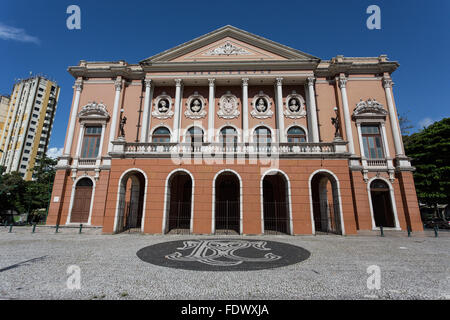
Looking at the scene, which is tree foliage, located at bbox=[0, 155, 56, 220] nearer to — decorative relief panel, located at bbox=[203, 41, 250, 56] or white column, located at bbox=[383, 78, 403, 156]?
decorative relief panel, located at bbox=[203, 41, 250, 56]

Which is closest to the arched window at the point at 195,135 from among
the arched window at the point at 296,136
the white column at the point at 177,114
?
the white column at the point at 177,114

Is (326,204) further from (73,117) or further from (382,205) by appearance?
(73,117)

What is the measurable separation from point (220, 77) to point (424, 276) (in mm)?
19286

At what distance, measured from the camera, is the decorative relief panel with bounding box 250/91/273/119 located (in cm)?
2048

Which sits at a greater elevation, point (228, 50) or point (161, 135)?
point (228, 50)

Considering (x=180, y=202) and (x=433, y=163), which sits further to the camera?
(x=433, y=163)

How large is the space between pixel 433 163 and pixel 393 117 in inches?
410

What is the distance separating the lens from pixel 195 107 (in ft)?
68.7

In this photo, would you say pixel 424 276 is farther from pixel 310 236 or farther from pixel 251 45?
pixel 251 45

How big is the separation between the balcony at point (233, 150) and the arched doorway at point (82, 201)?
272 inches

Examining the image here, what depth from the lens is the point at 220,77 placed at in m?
20.0

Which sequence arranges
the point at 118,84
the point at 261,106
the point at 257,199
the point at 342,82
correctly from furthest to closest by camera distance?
the point at 261,106, the point at 118,84, the point at 342,82, the point at 257,199

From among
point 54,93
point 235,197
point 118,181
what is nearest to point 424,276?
point 235,197

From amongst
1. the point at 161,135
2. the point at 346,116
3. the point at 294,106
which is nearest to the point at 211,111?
the point at 161,135
